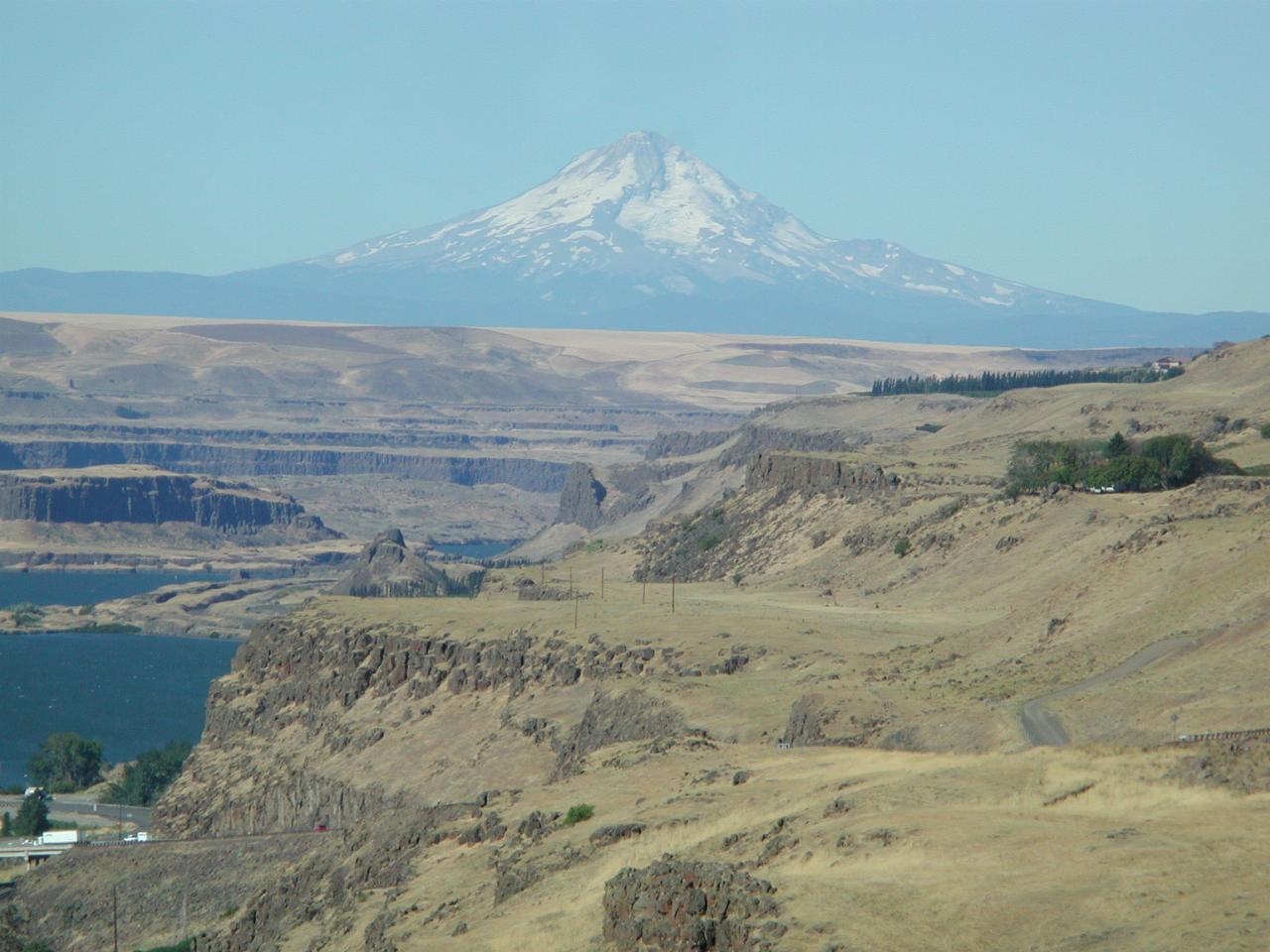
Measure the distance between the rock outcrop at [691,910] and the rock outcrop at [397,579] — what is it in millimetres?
102160

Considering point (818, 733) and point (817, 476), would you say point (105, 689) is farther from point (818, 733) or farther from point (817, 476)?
point (818, 733)

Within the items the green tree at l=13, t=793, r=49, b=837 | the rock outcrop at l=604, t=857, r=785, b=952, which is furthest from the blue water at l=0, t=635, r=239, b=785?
the rock outcrop at l=604, t=857, r=785, b=952

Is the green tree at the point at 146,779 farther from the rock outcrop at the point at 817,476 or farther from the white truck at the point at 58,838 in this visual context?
the rock outcrop at the point at 817,476

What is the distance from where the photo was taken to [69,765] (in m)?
121

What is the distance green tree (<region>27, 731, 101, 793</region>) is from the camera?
12094 cm

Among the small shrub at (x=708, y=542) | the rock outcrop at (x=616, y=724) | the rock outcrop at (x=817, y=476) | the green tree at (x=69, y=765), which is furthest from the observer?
the small shrub at (x=708, y=542)

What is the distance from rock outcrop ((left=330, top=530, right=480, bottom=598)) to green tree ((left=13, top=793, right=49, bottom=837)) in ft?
151

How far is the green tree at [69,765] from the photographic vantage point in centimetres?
12094

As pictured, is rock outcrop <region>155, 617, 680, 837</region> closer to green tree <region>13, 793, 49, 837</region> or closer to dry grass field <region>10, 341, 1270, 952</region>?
dry grass field <region>10, 341, 1270, 952</region>

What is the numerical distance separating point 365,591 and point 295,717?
217 feet

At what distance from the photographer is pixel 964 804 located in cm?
4738

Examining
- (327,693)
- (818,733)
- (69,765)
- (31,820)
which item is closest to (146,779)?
(69,765)

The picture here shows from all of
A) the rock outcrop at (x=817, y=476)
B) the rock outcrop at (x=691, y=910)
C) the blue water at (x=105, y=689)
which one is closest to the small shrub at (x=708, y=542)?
the rock outcrop at (x=817, y=476)

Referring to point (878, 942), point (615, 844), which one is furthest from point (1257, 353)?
point (878, 942)
